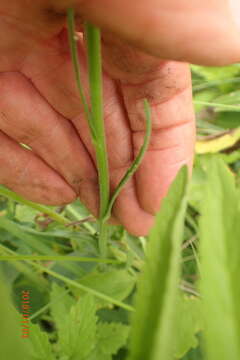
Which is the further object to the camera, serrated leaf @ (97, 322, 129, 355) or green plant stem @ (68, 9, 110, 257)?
serrated leaf @ (97, 322, 129, 355)

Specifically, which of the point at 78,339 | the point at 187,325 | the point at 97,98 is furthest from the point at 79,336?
the point at 97,98

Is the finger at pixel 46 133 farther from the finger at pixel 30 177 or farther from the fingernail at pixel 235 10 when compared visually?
the fingernail at pixel 235 10

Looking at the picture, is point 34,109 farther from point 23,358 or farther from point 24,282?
point 23,358

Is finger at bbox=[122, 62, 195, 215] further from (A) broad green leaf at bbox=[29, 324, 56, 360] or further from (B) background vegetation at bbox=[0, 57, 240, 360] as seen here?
(A) broad green leaf at bbox=[29, 324, 56, 360]

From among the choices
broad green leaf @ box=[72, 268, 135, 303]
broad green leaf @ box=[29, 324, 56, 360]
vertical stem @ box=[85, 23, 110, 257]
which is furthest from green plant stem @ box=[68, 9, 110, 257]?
broad green leaf @ box=[29, 324, 56, 360]

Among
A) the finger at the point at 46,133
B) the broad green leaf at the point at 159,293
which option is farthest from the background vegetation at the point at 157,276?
the finger at the point at 46,133

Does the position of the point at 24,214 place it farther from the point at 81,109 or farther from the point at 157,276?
the point at 157,276
